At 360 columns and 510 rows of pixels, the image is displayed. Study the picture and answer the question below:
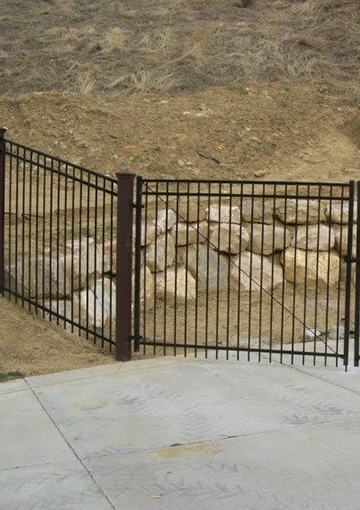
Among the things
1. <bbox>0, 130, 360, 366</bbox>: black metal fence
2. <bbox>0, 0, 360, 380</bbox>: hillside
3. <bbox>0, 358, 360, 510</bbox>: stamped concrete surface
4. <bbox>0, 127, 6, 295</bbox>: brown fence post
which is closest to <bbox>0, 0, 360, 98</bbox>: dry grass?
<bbox>0, 0, 360, 380</bbox>: hillside

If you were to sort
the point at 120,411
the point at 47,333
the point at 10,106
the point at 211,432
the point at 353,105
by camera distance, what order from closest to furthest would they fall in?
the point at 211,432 < the point at 120,411 < the point at 47,333 < the point at 10,106 < the point at 353,105

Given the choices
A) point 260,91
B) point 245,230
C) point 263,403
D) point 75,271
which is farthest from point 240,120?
point 263,403

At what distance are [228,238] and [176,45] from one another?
9826 mm

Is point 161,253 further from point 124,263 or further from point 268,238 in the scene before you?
point 124,263

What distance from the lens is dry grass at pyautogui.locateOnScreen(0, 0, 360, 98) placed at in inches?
695

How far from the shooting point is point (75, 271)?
29.7ft

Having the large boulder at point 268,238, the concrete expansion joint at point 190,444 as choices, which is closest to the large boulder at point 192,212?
the large boulder at point 268,238

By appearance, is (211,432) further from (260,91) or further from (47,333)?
(260,91)

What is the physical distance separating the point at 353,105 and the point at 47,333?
1018 centimetres

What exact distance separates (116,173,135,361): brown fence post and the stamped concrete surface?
0.25 metres

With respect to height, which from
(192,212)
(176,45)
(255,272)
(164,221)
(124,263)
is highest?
(176,45)

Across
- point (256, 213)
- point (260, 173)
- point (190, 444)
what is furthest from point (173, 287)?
point (190, 444)

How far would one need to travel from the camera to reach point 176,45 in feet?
64.1

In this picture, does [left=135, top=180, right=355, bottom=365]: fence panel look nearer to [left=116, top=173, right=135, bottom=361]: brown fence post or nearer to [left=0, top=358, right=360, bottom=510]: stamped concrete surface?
[left=116, top=173, right=135, bottom=361]: brown fence post
